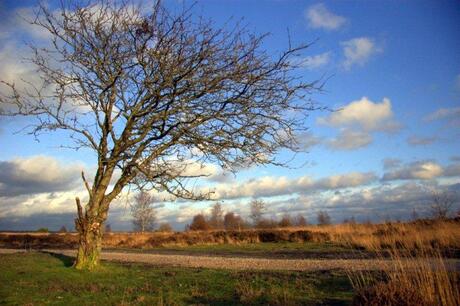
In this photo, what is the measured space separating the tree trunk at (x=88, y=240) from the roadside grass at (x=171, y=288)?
0.73 m

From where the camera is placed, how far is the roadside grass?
8.83 m

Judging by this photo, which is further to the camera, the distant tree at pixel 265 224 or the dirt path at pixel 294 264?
the distant tree at pixel 265 224

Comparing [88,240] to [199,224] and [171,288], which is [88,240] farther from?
[199,224]

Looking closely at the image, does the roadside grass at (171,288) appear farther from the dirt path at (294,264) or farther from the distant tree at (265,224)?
the distant tree at (265,224)

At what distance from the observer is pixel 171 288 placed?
34.8 feet

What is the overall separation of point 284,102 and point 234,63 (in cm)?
191

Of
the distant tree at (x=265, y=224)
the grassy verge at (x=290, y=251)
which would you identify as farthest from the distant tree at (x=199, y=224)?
the grassy verge at (x=290, y=251)

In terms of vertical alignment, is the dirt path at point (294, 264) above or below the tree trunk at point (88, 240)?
below

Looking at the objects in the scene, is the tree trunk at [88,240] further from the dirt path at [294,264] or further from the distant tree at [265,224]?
the distant tree at [265,224]

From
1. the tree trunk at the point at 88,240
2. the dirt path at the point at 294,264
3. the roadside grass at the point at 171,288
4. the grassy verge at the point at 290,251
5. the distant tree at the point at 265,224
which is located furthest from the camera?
the distant tree at the point at 265,224

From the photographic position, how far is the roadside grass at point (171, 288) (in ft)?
29.0

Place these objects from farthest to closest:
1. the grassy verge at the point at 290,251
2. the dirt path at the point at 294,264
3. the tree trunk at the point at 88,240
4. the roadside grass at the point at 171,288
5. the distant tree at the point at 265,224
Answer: the distant tree at the point at 265,224 < the grassy verge at the point at 290,251 < the tree trunk at the point at 88,240 < the dirt path at the point at 294,264 < the roadside grass at the point at 171,288

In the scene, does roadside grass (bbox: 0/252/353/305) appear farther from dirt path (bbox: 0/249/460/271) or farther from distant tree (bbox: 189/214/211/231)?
distant tree (bbox: 189/214/211/231)

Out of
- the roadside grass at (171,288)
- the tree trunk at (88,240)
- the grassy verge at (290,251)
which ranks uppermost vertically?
the tree trunk at (88,240)
